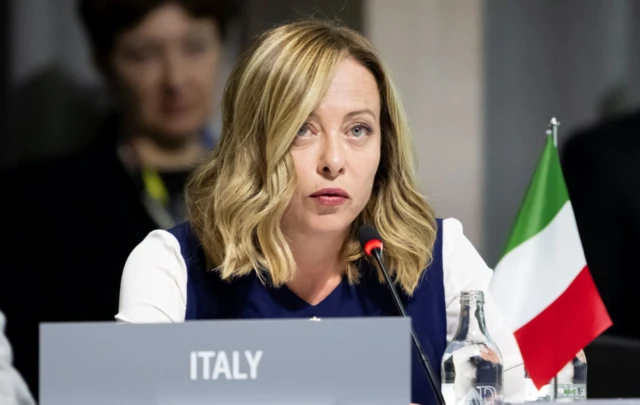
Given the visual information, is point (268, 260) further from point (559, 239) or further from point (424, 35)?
point (424, 35)

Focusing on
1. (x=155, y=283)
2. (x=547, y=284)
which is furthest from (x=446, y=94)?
(x=155, y=283)

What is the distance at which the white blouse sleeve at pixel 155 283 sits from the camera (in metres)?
2.03

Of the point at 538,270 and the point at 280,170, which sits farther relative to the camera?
the point at 538,270

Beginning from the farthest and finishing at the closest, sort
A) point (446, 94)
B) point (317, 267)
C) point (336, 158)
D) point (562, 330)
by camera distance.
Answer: point (446, 94) → point (317, 267) → point (562, 330) → point (336, 158)

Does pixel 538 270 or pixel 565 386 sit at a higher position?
pixel 538 270

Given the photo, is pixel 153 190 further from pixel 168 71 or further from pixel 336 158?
pixel 336 158

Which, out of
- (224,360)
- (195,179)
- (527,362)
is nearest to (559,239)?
(527,362)

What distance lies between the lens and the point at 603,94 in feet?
14.4

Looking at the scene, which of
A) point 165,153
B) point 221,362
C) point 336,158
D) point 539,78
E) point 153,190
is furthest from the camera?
point 539,78

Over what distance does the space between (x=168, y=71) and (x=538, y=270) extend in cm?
213

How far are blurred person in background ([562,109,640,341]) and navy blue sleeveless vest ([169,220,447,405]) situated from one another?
69.7 inches

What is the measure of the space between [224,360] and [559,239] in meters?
0.95

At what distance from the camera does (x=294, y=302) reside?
Answer: 217 centimetres

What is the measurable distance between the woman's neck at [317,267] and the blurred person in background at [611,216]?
1832 mm
